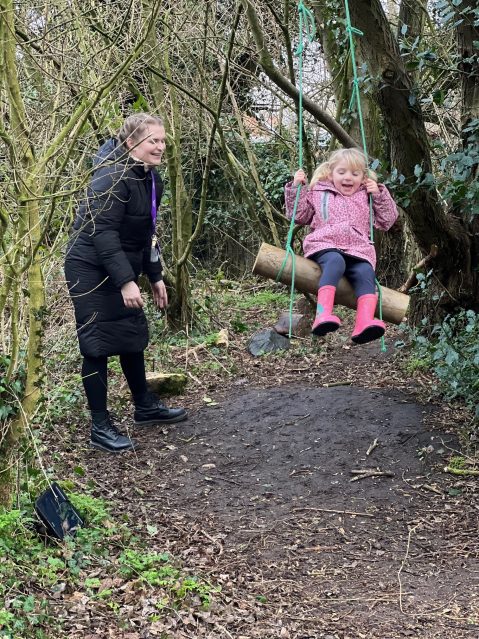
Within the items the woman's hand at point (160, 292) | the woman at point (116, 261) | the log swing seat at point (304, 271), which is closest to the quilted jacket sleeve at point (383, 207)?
the log swing seat at point (304, 271)

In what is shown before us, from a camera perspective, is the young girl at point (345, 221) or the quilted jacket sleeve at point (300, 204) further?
the quilted jacket sleeve at point (300, 204)

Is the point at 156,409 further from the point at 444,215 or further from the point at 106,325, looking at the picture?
the point at 444,215

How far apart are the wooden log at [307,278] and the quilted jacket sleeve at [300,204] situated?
0.36m

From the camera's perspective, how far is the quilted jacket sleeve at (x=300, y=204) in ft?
16.7

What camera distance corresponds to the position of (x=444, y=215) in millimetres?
5734

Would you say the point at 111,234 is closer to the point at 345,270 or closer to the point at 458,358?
the point at 345,270

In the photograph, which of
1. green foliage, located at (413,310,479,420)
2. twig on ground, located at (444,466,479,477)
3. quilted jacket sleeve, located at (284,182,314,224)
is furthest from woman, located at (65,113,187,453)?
twig on ground, located at (444,466,479,477)

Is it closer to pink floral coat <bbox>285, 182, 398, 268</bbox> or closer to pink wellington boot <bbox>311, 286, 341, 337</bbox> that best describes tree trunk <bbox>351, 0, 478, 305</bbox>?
pink floral coat <bbox>285, 182, 398, 268</bbox>

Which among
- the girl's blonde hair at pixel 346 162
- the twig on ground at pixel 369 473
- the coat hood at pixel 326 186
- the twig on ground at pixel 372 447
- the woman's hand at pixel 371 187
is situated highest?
the girl's blonde hair at pixel 346 162

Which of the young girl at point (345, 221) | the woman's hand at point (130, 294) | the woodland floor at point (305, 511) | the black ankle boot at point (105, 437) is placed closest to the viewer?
the woodland floor at point (305, 511)

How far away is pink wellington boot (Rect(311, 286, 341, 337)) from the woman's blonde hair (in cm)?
143

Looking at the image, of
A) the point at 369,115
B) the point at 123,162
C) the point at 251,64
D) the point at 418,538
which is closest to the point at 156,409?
the point at 123,162

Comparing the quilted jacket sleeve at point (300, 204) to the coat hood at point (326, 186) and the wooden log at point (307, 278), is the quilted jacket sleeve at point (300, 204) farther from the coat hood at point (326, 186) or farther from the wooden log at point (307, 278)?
the wooden log at point (307, 278)

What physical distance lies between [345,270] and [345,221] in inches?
11.9
